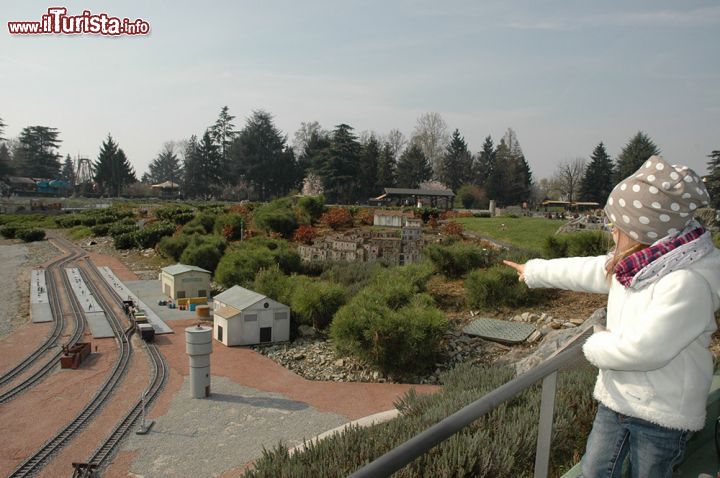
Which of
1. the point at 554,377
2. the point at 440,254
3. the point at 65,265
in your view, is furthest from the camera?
the point at 65,265

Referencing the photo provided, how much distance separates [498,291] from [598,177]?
5512cm

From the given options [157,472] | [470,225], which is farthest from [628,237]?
[470,225]

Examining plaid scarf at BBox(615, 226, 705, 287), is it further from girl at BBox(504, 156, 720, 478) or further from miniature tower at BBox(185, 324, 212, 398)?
miniature tower at BBox(185, 324, 212, 398)

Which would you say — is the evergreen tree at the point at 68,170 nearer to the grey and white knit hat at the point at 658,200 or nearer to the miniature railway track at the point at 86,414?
the miniature railway track at the point at 86,414

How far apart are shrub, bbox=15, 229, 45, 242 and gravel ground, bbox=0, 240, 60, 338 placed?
87 centimetres

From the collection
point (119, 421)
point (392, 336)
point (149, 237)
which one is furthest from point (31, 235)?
point (392, 336)

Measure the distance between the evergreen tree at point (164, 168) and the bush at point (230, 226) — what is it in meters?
79.0

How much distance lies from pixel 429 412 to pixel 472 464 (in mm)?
1391

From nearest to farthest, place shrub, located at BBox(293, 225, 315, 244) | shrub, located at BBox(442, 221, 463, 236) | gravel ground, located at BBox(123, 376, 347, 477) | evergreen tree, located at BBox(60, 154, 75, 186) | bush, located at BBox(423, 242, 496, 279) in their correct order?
gravel ground, located at BBox(123, 376, 347, 477) → bush, located at BBox(423, 242, 496, 279) → shrub, located at BBox(442, 221, 463, 236) → shrub, located at BBox(293, 225, 315, 244) → evergreen tree, located at BBox(60, 154, 75, 186)

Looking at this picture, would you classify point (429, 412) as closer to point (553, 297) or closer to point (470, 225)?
point (553, 297)

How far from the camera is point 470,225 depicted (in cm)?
3531

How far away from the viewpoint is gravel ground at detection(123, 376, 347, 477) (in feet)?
28.2

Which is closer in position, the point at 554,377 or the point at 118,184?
the point at 554,377

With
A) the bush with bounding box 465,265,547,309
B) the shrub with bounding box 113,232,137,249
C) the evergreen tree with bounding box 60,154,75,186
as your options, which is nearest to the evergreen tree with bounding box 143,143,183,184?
the evergreen tree with bounding box 60,154,75,186
